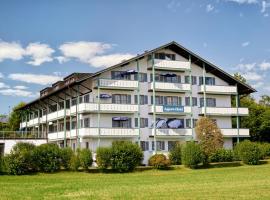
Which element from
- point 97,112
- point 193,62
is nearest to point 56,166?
point 97,112

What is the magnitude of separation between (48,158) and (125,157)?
24.2ft

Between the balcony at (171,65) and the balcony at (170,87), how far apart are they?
6.40ft

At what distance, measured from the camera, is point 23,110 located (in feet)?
264

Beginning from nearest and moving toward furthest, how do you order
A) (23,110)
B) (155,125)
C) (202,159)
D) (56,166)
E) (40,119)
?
(56,166) → (202,159) → (155,125) → (40,119) → (23,110)

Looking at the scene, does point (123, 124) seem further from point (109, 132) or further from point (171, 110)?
point (171, 110)

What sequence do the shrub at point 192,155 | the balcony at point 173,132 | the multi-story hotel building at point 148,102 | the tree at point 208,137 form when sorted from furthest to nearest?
the balcony at point 173,132, the multi-story hotel building at point 148,102, the tree at point 208,137, the shrub at point 192,155

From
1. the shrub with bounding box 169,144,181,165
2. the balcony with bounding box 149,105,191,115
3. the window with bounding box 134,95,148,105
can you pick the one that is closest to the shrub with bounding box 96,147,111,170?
the shrub with bounding box 169,144,181,165

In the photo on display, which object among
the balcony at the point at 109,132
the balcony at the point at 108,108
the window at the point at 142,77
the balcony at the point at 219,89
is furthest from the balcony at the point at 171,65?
the balcony at the point at 109,132

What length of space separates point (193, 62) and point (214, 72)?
3428 mm

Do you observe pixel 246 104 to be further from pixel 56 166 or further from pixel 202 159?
pixel 56 166

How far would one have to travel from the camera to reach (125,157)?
43969 millimetres

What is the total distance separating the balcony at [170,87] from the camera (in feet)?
183

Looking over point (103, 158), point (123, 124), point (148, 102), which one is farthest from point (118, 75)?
point (103, 158)

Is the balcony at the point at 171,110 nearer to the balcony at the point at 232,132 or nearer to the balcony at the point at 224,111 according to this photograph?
the balcony at the point at 224,111
